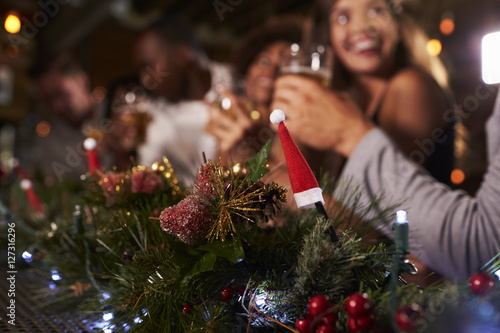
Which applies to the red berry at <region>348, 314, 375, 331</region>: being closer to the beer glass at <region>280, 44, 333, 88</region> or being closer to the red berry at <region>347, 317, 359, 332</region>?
the red berry at <region>347, 317, 359, 332</region>

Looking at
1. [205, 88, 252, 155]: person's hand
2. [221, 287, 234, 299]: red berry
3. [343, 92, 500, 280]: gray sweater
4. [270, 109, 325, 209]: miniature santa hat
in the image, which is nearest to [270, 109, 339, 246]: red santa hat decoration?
[270, 109, 325, 209]: miniature santa hat

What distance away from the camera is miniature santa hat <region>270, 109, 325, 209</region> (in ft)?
0.93

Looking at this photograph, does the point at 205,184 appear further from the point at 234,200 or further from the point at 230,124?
the point at 230,124

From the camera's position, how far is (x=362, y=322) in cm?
25

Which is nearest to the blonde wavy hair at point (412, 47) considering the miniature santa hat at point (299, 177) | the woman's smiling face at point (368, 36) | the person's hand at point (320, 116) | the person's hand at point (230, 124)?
the woman's smiling face at point (368, 36)

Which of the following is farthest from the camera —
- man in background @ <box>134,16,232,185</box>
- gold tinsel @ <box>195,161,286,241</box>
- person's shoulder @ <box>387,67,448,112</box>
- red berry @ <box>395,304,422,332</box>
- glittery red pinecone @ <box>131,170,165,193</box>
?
man in background @ <box>134,16,232,185</box>

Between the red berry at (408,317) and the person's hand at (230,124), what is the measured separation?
554 millimetres

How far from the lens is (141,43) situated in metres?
1.19

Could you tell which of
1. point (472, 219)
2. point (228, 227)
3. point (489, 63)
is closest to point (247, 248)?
point (228, 227)

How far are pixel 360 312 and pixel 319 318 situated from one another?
0.03m

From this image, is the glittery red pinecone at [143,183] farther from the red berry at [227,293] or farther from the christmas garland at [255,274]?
the red berry at [227,293]

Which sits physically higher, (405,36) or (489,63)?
(405,36)

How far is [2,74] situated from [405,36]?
6.13 ft

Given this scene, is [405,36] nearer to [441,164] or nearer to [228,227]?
[441,164]
